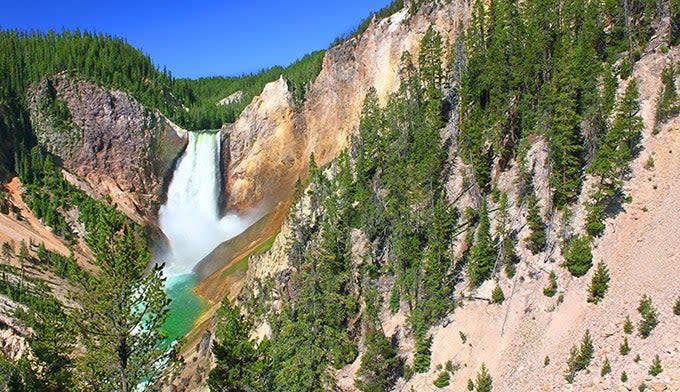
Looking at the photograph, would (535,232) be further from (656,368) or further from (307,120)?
(307,120)

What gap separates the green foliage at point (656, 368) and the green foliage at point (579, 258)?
882 cm

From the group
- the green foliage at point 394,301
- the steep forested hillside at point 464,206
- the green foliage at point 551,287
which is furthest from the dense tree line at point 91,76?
the green foliage at point 551,287

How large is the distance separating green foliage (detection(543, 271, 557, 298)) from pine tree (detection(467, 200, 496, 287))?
4.70m

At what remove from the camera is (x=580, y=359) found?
32.2m

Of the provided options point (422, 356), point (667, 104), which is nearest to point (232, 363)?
point (422, 356)

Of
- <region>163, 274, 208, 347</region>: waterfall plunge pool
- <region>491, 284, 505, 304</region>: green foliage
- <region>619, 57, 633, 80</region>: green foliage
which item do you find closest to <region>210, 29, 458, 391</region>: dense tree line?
<region>491, 284, 505, 304</region>: green foliage

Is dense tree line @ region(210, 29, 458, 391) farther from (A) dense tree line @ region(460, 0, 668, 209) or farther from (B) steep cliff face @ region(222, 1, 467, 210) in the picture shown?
(B) steep cliff face @ region(222, 1, 467, 210)

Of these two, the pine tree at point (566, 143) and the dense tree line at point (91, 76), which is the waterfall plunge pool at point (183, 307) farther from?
the pine tree at point (566, 143)

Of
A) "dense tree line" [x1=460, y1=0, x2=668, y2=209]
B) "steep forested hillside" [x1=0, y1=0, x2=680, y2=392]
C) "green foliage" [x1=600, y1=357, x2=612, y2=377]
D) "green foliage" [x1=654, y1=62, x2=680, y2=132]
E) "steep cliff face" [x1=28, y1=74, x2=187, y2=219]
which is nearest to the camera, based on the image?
"steep forested hillside" [x1=0, y1=0, x2=680, y2=392]

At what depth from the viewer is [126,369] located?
22.0m

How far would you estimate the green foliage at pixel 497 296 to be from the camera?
40531 mm

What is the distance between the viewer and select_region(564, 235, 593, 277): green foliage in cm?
3728

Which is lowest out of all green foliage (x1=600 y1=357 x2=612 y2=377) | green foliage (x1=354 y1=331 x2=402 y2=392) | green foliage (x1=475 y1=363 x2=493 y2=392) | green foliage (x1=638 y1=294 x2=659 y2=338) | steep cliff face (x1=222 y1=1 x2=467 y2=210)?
green foliage (x1=600 y1=357 x2=612 y2=377)

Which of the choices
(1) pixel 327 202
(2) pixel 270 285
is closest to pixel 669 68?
(1) pixel 327 202
